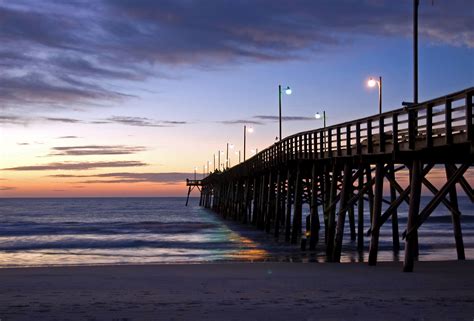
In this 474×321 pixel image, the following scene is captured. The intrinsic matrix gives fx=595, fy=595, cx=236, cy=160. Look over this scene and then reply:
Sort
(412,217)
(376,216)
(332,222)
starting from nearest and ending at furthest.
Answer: (412,217) < (376,216) < (332,222)

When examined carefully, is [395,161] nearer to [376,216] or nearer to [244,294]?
[376,216]

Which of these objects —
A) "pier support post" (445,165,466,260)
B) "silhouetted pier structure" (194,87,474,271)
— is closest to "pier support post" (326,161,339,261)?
"silhouetted pier structure" (194,87,474,271)

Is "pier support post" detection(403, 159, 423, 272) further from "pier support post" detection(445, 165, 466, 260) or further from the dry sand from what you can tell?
"pier support post" detection(445, 165, 466, 260)

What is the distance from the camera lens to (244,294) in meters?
10.9

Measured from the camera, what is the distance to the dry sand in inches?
347

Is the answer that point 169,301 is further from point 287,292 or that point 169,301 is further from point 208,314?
point 287,292

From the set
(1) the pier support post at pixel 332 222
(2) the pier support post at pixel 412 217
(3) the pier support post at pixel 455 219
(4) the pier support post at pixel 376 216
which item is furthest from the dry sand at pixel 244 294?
(1) the pier support post at pixel 332 222

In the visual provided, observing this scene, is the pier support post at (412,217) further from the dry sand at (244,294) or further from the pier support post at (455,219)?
the pier support post at (455,219)

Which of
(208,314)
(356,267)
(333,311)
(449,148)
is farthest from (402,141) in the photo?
(208,314)

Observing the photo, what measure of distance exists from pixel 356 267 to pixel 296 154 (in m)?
10.6

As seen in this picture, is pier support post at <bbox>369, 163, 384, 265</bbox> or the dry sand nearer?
the dry sand

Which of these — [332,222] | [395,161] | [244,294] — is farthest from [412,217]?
[332,222]

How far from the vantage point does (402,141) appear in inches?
611

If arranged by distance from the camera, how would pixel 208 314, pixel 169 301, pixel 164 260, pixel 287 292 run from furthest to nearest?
1. pixel 164 260
2. pixel 287 292
3. pixel 169 301
4. pixel 208 314
